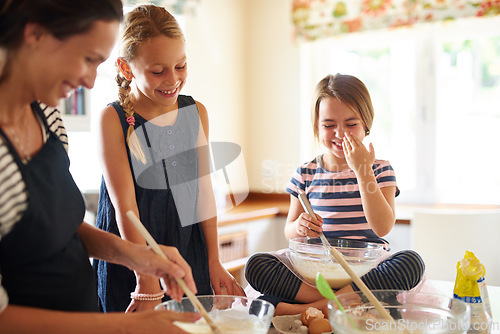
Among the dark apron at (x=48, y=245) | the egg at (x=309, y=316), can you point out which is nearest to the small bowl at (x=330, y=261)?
the egg at (x=309, y=316)

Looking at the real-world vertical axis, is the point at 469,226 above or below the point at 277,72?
below

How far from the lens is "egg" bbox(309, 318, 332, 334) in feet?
3.18

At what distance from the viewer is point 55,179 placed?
34.2 inches

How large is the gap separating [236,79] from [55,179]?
3.16 m

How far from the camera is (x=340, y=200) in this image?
5.17 ft

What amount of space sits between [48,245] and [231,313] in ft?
1.06

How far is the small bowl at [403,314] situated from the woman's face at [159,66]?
0.63 metres

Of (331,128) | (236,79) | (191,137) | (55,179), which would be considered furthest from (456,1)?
(55,179)

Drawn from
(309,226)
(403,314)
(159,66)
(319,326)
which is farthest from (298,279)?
(159,66)

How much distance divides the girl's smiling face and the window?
2.04 metres

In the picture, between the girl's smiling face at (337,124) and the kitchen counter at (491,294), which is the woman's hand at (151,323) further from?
the girl's smiling face at (337,124)

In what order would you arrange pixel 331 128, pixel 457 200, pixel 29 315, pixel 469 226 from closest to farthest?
pixel 29 315 < pixel 331 128 < pixel 469 226 < pixel 457 200

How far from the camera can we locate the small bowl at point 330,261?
41.4 inches

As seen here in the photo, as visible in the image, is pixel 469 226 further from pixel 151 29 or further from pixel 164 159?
pixel 151 29
